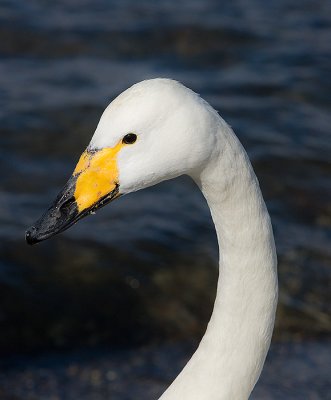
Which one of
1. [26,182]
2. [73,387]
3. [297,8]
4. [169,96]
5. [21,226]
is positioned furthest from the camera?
[297,8]

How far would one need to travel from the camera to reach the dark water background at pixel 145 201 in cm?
661

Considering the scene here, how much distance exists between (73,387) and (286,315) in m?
1.63

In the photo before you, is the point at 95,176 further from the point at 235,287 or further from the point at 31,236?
the point at 235,287

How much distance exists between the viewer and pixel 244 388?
4.04 metres

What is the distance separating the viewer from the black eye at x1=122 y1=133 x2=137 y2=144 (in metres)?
3.40

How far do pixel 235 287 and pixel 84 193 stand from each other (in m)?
0.74

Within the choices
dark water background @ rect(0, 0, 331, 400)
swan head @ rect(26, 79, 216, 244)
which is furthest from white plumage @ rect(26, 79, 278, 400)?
dark water background @ rect(0, 0, 331, 400)

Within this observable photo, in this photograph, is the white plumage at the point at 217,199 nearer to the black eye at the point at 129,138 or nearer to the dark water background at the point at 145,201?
the black eye at the point at 129,138


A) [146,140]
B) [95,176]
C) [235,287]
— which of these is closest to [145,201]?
[235,287]

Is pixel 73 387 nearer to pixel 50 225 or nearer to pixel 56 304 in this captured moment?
pixel 56 304

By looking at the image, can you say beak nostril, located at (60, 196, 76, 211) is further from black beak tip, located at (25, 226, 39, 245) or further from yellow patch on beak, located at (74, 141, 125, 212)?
black beak tip, located at (25, 226, 39, 245)

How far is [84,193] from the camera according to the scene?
359cm

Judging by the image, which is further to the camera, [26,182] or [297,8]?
[297,8]

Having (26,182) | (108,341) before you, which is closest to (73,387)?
(108,341)
